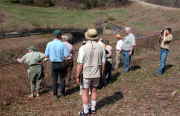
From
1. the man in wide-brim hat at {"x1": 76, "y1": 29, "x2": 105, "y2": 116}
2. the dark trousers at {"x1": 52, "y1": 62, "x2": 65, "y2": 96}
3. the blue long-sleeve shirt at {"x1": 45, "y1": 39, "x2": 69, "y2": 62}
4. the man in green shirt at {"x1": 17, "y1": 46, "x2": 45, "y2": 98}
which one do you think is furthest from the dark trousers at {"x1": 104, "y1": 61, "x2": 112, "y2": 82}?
the man in wide-brim hat at {"x1": 76, "y1": 29, "x2": 105, "y2": 116}

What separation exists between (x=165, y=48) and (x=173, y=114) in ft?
10.8

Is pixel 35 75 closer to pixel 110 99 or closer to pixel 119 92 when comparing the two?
pixel 110 99

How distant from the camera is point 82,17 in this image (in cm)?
3538

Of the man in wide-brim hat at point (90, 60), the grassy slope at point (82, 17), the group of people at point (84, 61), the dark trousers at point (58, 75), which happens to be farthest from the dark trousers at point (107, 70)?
the grassy slope at point (82, 17)

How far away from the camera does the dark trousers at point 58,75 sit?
804 cm

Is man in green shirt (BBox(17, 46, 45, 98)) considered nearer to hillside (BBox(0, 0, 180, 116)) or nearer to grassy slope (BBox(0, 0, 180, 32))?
hillside (BBox(0, 0, 180, 116))

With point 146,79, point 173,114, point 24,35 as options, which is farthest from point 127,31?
point 24,35

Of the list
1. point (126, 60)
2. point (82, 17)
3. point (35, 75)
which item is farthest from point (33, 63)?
point (82, 17)

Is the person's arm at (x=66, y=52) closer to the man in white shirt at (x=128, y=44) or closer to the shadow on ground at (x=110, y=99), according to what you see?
the shadow on ground at (x=110, y=99)

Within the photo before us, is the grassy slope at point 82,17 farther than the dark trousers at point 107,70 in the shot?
Yes

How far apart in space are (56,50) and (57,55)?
0.45ft

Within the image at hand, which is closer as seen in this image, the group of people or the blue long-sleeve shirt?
the group of people

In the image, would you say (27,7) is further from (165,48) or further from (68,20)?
(165,48)

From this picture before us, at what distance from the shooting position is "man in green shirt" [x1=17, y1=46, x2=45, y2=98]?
26.9 feet
